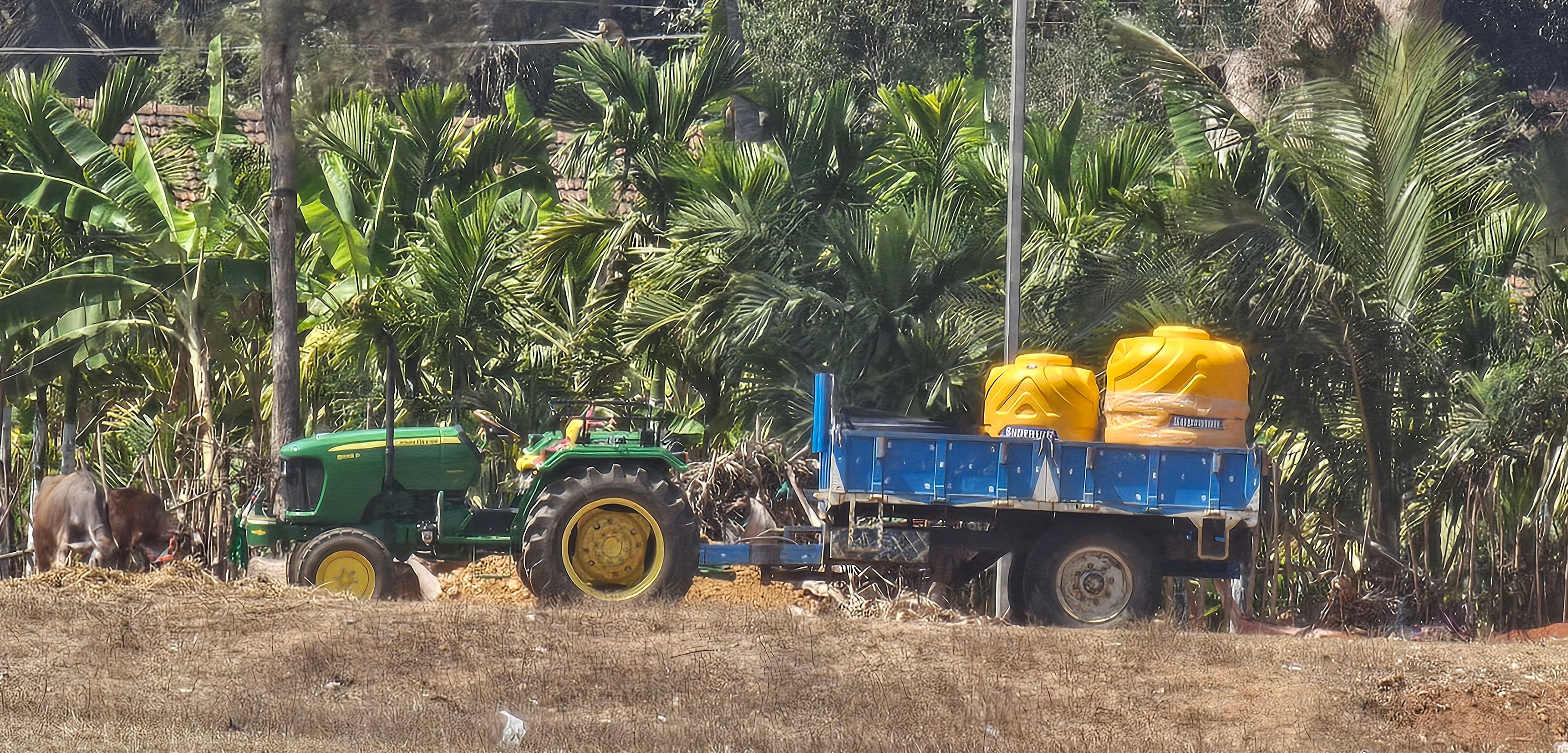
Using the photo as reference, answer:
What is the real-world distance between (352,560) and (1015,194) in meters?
5.89

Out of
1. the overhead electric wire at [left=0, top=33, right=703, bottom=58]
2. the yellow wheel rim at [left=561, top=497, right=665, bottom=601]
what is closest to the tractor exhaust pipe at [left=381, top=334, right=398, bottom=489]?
the yellow wheel rim at [left=561, top=497, right=665, bottom=601]

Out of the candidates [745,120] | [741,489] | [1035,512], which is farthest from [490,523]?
[745,120]

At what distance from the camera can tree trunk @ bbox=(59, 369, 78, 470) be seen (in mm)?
16938

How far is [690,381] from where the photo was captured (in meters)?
16.3

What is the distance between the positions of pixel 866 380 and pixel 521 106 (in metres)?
7.11

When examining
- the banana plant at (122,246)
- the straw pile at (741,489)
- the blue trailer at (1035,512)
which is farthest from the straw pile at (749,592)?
the banana plant at (122,246)

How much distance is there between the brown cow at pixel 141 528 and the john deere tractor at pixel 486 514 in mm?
2255

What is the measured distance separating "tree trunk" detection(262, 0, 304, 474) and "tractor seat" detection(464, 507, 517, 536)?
3.22 meters

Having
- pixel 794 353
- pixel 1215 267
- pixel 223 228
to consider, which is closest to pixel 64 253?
pixel 223 228

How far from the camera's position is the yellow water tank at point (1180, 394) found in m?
11.7

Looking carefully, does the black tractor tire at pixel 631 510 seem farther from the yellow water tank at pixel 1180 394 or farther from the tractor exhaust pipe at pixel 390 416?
the yellow water tank at pixel 1180 394

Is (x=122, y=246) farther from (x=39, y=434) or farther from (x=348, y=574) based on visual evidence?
(x=348, y=574)

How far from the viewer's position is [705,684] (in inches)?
360

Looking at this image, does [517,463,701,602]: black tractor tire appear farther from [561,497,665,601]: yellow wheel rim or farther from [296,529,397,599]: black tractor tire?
[296,529,397,599]: black tractor tire
